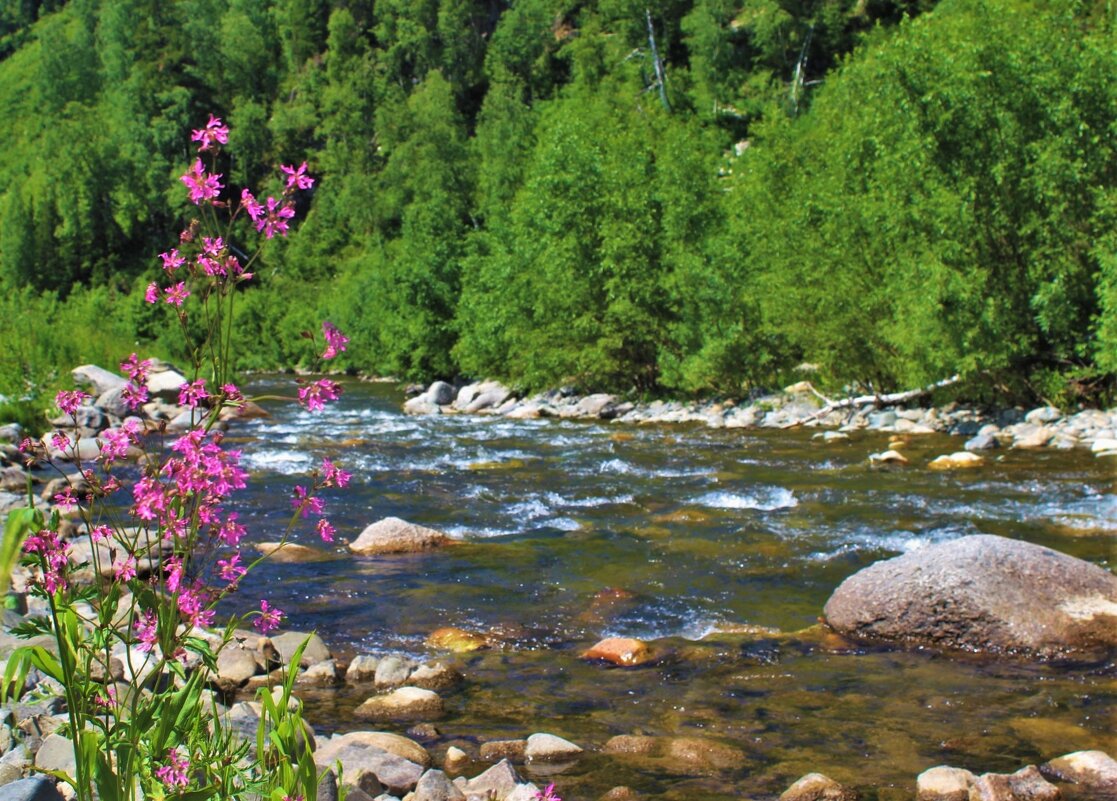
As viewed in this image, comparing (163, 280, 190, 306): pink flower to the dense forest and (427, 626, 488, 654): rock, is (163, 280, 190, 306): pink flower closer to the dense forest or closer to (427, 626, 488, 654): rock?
the dense forest

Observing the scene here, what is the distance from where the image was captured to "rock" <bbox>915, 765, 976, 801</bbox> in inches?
202

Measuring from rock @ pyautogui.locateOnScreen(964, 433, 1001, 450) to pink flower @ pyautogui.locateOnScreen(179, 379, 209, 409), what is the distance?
16.2 metres

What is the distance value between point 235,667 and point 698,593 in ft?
14.1

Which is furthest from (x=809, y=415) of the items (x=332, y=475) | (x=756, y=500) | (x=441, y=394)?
(x=332, y=475)

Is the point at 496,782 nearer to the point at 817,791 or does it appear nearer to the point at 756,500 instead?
the point at 817,791

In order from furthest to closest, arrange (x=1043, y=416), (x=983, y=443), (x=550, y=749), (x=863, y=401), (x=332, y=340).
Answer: (x=863, y=401) < (x=1043, y=416) < (x=983, y=443) < (x=550, y=749) < (x=332, y=340)

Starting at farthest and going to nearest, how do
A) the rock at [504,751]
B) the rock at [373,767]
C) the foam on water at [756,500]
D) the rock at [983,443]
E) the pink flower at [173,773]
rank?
1. the rock at [983,443]
2. the foam on water at [756,500]
3. the rock at [504,751]
4. the rock at [373,767]
5. the pink flower at [173,773]

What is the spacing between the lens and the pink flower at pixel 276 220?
3006 millimetres

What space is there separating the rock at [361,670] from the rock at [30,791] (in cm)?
454

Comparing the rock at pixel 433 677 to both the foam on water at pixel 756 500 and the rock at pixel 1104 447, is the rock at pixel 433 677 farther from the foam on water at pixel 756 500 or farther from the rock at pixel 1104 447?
the rock at pixel 1104 447

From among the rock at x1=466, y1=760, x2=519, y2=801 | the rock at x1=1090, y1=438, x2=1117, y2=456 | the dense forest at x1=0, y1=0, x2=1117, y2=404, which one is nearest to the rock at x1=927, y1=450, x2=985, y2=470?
the rock at x1=1090, y1=438, x2=1117, y2=456

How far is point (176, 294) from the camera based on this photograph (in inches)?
116

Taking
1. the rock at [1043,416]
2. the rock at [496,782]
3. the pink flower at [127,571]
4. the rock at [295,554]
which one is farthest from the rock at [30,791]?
the rock at [1043,416]

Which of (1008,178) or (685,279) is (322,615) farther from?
(685,279)
